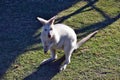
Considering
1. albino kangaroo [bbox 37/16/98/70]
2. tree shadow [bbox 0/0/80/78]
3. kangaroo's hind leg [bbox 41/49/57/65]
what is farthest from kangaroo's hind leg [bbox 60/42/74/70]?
tree shadow [bbox 0/0/80/78]

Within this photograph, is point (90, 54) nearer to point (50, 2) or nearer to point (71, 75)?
point (71, 75)

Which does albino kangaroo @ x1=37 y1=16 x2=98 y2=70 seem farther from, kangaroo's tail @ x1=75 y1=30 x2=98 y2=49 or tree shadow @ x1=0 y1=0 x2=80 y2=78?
tree shadow @ x1=0 y1=0 x2=80 y2=78

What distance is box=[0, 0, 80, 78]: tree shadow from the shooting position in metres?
5.40

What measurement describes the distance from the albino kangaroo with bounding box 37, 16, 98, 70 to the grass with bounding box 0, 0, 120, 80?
0.18m

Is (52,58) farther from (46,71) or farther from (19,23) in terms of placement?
(19,23)

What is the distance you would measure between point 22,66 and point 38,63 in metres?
0.24

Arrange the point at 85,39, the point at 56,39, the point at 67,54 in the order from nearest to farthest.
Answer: the point at 56,39
the point at 67,54
the point at 85,39

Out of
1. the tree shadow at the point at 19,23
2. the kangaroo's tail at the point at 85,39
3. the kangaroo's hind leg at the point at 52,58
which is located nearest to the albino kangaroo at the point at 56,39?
the kangaroo's hind leg at the point at 52,58

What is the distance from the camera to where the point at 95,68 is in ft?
16.1

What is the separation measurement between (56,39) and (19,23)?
6.17ft

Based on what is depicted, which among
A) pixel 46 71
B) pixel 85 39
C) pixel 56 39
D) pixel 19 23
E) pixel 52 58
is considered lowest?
pixel 46 71

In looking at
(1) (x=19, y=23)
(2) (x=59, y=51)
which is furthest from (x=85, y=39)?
(1) (x=19, y=23)

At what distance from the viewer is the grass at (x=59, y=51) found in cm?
486

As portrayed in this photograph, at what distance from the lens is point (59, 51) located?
5340 mm
